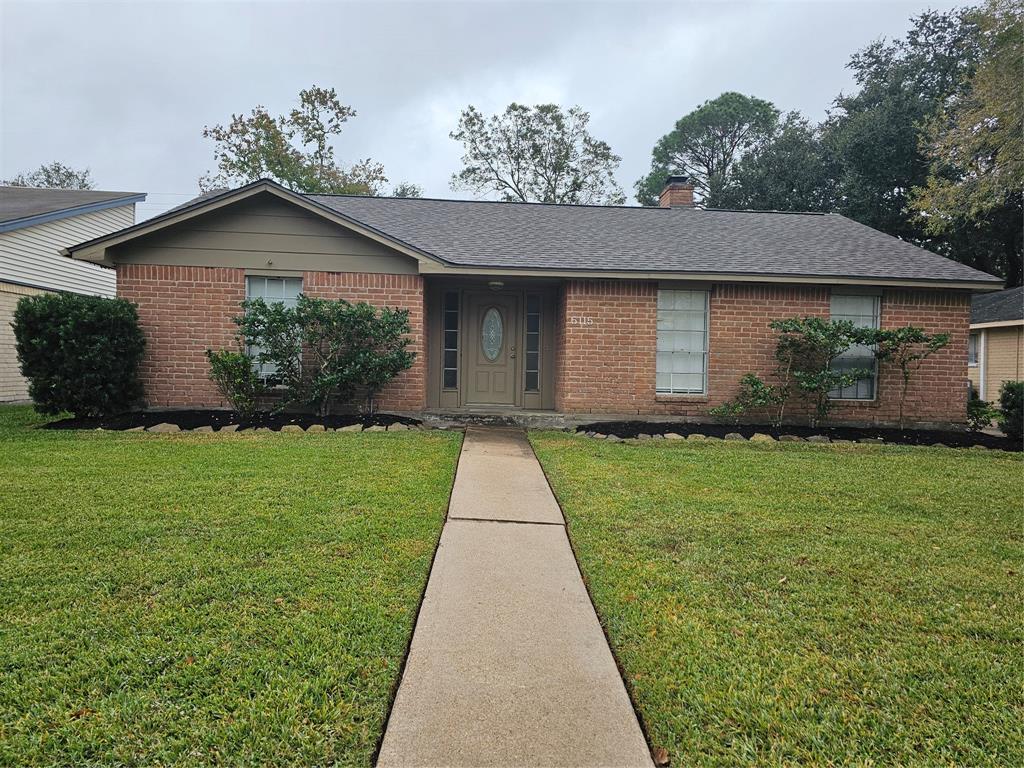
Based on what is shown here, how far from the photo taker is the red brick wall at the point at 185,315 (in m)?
9.00

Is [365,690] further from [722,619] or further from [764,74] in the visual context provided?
[764,74]

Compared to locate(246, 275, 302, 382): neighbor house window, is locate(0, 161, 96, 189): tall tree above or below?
above

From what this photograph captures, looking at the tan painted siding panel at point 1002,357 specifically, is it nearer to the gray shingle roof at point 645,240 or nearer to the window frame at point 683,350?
the gray shingle roof at point 645,240

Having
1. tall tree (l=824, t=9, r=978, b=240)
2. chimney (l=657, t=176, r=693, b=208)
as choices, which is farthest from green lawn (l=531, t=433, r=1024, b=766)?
tall tree (l=824, t=9, r=978, b=240)

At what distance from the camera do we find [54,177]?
36.6 metres

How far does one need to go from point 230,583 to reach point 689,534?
2950mm

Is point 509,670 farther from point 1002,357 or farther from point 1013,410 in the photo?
point 1002,357

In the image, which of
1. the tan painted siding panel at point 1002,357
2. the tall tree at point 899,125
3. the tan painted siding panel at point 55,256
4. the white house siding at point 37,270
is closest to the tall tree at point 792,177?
the tall tree at point 899,125

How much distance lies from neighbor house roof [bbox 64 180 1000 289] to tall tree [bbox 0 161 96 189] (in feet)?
117

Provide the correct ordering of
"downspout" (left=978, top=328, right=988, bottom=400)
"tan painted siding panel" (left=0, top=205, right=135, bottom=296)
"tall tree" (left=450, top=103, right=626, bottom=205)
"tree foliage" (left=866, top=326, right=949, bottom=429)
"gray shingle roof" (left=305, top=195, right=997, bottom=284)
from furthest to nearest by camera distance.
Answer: "tall tree" (left=450, top=103, right=626, bottom=205) → "downspout" (left=978, top=328, right=988, bottom=400) → "tan painted siding panel" (left=0, top=205, right=135, bottom=296) → "gray shingle roof" (left=305, top=195, right=997, bottom=284) → "tree foliage" (left=866, top=326, right=949, bottom=429)

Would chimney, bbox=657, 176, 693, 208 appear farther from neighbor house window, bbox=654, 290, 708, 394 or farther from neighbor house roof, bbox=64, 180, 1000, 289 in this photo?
neighbor house window, bbox=654, 290, 708, 394

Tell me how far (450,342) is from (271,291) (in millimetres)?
3184

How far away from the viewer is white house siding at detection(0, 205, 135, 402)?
12.0 metres

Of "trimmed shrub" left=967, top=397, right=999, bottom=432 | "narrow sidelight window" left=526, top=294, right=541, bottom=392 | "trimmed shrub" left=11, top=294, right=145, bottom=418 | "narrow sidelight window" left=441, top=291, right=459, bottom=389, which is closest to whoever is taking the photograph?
"trimmed shrub" left=11, top=294, right=145, bottom=418
